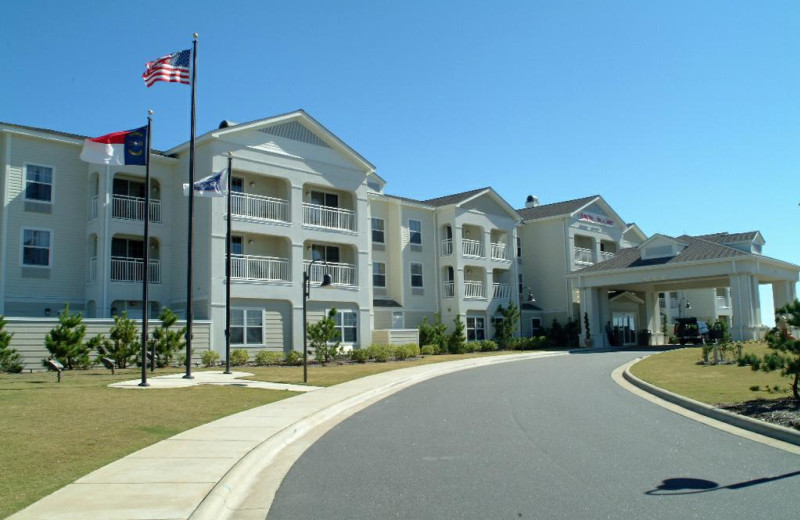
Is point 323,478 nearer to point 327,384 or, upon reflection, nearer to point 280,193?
point 327,384

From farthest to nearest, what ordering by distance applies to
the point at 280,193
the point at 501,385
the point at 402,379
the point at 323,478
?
the point at 280,193, the point at 402,379, the point at 501,385, the point at 323,478

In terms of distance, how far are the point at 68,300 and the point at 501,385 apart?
19.3 metres

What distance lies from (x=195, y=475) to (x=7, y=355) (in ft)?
57.1

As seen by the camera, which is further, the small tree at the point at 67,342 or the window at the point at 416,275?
the window at the point at 416,275

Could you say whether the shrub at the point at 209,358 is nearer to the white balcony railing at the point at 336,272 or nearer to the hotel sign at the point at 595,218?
the white balcony railing at the point at 336,272

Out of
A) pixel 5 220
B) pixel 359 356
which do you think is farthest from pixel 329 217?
pixel 5 220

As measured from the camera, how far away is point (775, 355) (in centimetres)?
1241

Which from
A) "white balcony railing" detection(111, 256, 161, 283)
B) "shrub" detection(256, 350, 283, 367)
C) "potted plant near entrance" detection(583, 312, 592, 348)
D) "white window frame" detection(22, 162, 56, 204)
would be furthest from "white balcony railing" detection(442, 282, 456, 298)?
"white window frame" detection(22, 162, 56, 204)

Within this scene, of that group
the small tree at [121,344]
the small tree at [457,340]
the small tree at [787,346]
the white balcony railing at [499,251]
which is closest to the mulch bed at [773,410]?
the small tree at [787,346]

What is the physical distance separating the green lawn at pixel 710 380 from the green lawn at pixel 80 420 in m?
9.44

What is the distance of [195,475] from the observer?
314 inches

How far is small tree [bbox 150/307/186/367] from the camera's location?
25531 mm

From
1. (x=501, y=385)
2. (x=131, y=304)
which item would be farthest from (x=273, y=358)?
(x=501, y=385)

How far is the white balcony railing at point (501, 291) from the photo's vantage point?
44344 millimetres
